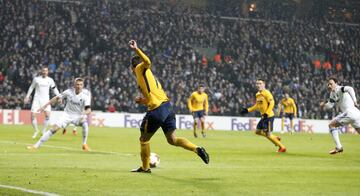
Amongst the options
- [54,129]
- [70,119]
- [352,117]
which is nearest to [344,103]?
[352,117]

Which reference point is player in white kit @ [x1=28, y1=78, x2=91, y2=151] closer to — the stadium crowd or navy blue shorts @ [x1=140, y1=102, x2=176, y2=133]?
navy blue shorts @ [x1=140, y1=102, x2=176, y2=133]

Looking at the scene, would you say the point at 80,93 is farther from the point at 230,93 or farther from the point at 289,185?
the point at 230,93

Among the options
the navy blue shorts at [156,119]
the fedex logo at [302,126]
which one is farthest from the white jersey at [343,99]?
the fedex logo at [302,126]

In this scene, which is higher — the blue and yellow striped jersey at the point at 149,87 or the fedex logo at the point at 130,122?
the blue and yellow striped jersey at the point at 149,87

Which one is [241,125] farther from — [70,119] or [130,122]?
[70,119]

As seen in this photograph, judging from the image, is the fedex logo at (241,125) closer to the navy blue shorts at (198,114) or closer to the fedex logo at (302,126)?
the fedex logo at (302,126)

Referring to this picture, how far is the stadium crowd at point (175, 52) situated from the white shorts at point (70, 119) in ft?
73.5

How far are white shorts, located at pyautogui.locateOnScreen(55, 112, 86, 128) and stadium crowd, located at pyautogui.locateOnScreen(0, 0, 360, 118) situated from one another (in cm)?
2239

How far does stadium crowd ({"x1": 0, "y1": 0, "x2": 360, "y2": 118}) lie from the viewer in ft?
148

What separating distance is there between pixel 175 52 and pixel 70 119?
32685mm

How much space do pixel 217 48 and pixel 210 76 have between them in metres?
5.57

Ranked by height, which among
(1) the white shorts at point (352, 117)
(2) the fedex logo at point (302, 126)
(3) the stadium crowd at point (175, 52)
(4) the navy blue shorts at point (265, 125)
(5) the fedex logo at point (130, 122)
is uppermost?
(3) the stadium crowd at point (175, 52)

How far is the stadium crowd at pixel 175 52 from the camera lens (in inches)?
1770

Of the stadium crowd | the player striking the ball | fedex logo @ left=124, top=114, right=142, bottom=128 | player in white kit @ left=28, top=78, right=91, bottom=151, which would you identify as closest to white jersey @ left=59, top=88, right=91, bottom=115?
player in white kit @ left=28, top=78, right=91, bottom=151
